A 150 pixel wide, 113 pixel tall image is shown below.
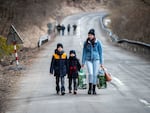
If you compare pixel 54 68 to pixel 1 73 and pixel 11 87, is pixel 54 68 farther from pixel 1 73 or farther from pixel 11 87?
pixel 1 73

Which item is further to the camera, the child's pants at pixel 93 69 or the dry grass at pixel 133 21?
the dry grass at pixel 133 21

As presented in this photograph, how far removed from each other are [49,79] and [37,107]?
699cm

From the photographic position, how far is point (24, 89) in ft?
54.0

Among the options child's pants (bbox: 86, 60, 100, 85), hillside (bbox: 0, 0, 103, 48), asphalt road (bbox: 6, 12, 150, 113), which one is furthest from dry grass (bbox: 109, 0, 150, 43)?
child's pants (bbox: 86, 60, 100, 85)

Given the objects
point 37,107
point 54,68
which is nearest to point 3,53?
point 54,68

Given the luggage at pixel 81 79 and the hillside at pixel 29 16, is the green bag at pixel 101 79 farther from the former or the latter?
the hillside at pixel 29 16

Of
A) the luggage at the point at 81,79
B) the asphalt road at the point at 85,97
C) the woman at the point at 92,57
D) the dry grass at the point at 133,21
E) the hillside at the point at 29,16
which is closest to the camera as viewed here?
the asphalt road at the point at 85,97

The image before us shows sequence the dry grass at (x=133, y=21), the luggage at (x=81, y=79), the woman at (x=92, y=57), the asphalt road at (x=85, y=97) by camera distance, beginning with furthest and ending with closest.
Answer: the dry grass at (x=133, y=21) → the luggage at (x=81, y=79) → the woman at (x=92, y=57) → the asphalt road at (x=85, y=97)

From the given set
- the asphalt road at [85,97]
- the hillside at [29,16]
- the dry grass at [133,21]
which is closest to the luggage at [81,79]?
the asphalt road at [85,97]

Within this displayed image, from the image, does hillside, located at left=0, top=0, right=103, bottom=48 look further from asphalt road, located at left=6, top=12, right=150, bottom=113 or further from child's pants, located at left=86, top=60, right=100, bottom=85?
child's pants, located at left=86, top=60, right=100, bottom=85

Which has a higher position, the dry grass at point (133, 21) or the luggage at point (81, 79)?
the dry grass at point (133, 21)

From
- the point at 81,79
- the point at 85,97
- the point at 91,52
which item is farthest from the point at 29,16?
the point at 85,97

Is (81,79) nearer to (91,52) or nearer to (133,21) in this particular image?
(91,52)

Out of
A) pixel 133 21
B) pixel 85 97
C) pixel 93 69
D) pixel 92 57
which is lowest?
pixel 85 97
